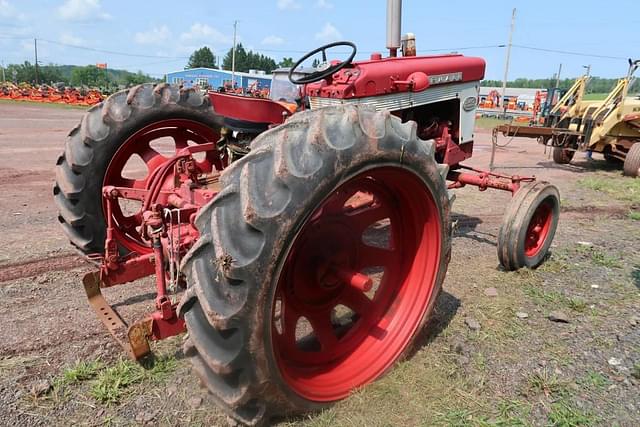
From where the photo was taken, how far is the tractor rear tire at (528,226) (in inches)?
146

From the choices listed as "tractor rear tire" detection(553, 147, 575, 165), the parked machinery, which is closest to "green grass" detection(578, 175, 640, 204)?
the parked machinery

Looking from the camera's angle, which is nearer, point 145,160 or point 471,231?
point 145,160

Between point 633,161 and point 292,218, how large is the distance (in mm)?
9564

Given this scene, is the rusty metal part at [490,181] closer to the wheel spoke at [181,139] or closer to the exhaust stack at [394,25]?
the exhaust stack at [394,25]

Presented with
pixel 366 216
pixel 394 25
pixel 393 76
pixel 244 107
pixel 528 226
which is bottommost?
pixel 528 226

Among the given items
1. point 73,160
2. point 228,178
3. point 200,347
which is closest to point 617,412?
point 200,347

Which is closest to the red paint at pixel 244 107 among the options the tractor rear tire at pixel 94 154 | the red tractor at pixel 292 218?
the red tractor at pixel 292 218

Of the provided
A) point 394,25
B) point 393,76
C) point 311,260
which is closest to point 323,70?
point 393,76

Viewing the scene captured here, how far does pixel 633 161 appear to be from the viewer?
913 cm

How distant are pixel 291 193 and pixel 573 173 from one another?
984cm

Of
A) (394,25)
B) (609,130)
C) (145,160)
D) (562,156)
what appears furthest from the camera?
(562,156)

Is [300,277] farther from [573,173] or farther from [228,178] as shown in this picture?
[573,173]

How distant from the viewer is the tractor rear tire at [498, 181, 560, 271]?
372 centimetres

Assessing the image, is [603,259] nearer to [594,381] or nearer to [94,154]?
[594,381]
